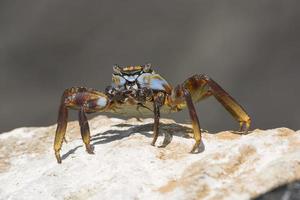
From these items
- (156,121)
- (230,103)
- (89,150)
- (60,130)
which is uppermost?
(230,103)

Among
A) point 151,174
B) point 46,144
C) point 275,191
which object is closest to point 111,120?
point 46,144

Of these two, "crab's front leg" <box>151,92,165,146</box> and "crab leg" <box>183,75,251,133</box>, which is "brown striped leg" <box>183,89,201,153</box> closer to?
"crab leg" <box>183,75,251,133</box>

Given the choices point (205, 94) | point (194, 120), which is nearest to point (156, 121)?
point (194, 120)

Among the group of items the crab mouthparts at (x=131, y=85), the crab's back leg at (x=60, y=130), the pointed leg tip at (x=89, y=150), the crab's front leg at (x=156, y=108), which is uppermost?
the crab mouthparts at (x=131, y=85)

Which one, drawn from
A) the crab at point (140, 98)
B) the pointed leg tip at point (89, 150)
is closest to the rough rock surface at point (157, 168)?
the pointed leg tip at point (89, 150)

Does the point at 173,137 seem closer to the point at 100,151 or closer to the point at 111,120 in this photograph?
the point at 100,151

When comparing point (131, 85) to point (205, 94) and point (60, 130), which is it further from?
point (60, 130)

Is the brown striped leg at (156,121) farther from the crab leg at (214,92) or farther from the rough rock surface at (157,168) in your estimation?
the crab leg at (214,92)
